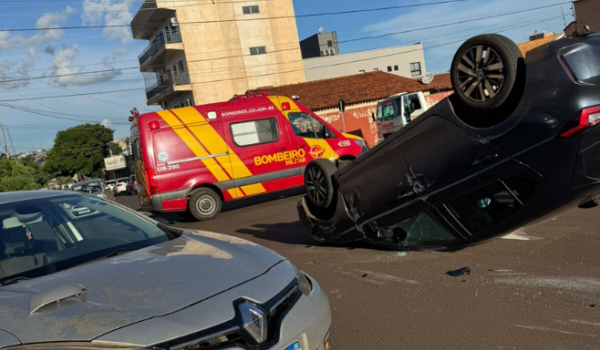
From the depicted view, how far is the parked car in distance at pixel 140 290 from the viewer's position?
2.24 metres

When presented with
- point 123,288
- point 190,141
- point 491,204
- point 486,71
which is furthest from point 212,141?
point 123,288

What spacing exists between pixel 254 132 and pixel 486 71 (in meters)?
8.68

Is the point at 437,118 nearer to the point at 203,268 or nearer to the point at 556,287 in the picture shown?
the point at 556,287

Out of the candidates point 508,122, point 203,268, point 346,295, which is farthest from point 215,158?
point 203,268

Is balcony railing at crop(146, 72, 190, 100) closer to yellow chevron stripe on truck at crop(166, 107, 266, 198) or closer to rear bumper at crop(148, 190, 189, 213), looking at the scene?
yellow chevron stripe on truck at crop(166, 107, 266, 198)

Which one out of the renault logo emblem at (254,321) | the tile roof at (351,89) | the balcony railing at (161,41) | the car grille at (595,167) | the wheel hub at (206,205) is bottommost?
the wheel hub at (206,205)

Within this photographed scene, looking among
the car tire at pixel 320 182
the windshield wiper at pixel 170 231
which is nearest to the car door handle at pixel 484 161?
the car tire at pixel 320 182

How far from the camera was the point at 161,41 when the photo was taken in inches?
1735

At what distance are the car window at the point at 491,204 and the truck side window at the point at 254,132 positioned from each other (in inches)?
322

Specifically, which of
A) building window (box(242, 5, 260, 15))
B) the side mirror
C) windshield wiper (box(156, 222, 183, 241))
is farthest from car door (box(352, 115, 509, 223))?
building window (box(242, 5, 260, 15))

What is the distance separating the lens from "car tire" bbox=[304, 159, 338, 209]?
6.27 m

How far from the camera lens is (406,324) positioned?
3.97 m

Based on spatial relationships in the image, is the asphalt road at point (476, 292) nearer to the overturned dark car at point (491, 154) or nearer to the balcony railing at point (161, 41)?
the overturned dark car at point (491, 154)

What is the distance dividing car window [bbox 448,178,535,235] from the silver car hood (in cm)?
245
